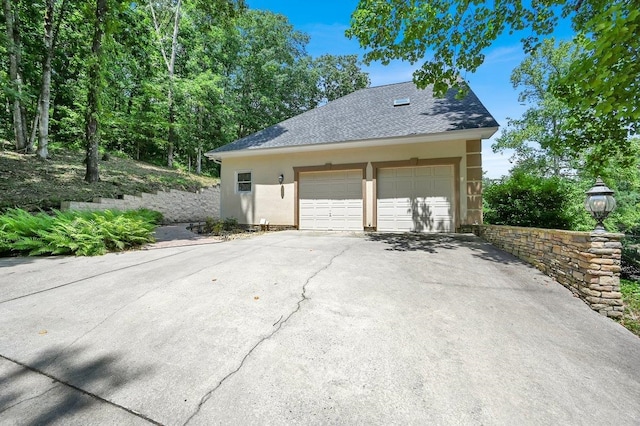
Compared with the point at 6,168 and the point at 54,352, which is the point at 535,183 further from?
the point at 6,168

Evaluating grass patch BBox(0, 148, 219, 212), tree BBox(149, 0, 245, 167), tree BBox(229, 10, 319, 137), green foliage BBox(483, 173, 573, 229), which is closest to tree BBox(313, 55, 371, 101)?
tree BBox(229, 10, 319, 137)

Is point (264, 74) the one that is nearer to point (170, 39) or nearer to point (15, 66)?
point (170, 39)

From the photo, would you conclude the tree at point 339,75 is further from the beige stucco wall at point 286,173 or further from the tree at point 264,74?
the beige stucco wall at point 286,173

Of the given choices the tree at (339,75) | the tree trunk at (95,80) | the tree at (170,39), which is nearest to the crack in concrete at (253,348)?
the tree trunk at (95,80)

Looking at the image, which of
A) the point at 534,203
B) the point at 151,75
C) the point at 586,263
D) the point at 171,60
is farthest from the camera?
the point at 151,75

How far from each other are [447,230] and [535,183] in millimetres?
2565

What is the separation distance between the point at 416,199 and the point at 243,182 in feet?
22.3

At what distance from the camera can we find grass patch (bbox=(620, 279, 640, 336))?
9.48 ft

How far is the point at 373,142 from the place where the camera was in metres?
8.47

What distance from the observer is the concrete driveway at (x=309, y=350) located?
1.62m

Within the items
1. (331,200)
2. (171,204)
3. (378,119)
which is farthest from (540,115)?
(171,204)

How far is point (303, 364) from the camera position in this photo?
2.02 metres

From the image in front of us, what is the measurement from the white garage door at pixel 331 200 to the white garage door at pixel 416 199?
0.84 m

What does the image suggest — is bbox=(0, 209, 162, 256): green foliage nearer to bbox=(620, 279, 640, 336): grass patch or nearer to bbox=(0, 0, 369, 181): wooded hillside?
bbox=(0, 0, 369, 181): wooded hillside
